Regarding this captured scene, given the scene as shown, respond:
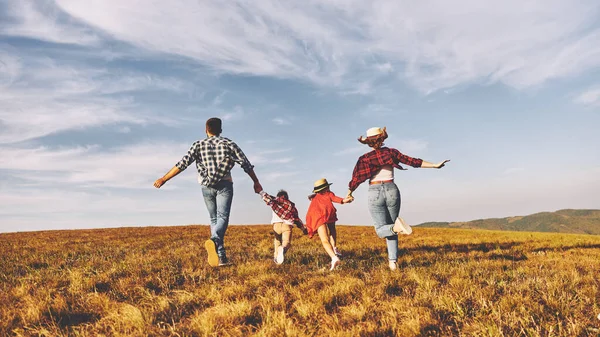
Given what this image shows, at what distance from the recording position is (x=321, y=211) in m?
7.36

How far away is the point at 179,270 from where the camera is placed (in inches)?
254

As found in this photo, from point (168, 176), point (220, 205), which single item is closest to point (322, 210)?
point (220, 205)

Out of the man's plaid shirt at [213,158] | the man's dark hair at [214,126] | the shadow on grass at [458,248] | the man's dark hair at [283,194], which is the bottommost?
the shadow on grass at [458,248]

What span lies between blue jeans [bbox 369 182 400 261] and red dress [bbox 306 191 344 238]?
83 cm

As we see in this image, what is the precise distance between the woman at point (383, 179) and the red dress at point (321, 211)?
78cm

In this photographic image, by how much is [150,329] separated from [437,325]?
283cm

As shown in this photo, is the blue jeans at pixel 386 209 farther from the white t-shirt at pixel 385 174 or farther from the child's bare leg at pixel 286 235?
the child's bare leg at pixel 286 235

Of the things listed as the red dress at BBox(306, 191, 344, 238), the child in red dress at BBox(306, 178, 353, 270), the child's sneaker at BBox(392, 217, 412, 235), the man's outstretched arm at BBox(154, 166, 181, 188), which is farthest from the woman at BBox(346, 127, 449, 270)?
the man's outstretched arm at BBox(154, 166, 181, 188)

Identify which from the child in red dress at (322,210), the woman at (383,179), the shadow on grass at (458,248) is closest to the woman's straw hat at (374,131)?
the woman at (383,179)

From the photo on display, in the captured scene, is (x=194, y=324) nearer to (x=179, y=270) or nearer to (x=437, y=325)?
(x=437, y=325)

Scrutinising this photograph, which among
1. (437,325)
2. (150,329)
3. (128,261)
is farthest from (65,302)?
(437,325)

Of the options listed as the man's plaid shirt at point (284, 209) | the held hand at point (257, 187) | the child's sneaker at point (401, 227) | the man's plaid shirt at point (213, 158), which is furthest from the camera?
the man's plaid shirt at point (284, 209)

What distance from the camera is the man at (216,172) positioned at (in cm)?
700

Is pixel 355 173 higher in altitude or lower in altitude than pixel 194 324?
higher
